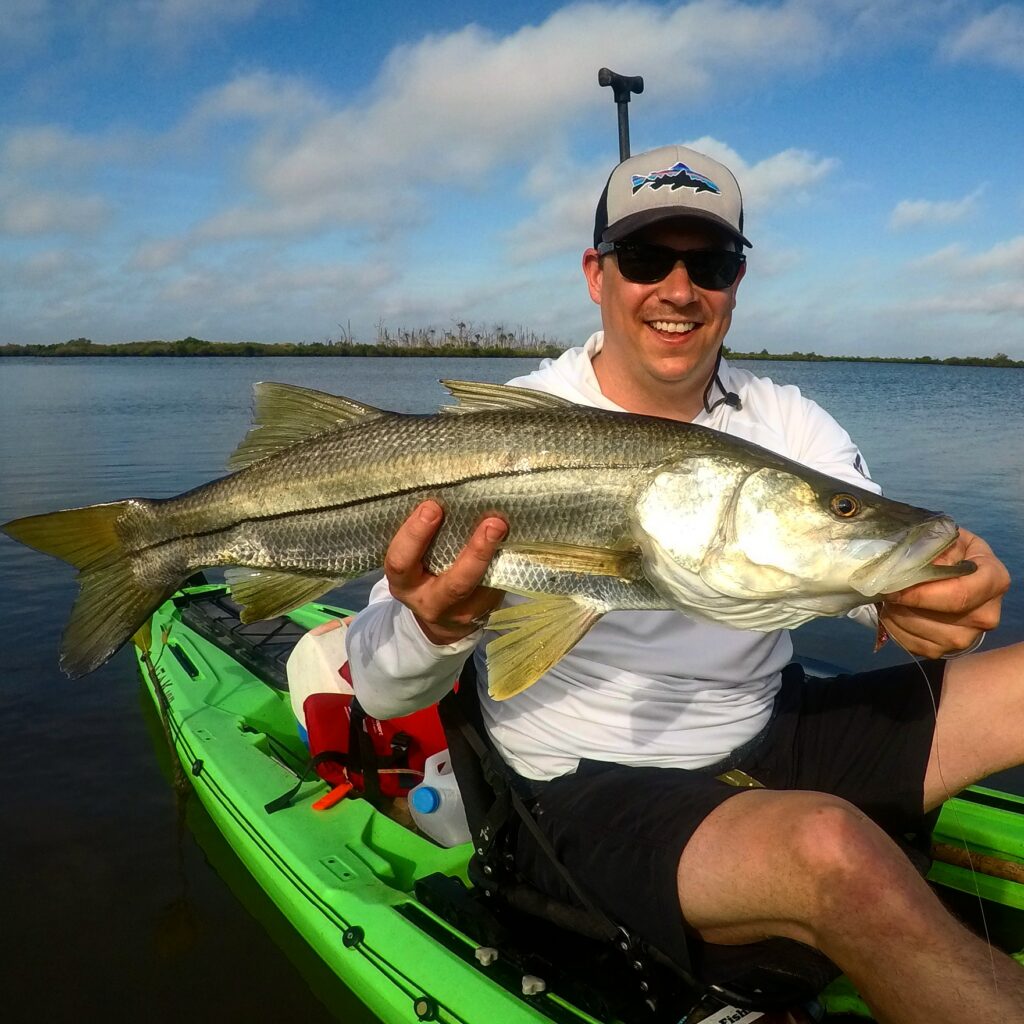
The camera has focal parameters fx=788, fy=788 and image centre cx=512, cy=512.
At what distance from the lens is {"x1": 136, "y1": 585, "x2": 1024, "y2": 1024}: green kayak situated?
2.79 meters

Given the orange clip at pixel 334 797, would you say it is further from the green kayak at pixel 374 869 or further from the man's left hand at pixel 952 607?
the man's left hand at pixel 952 607

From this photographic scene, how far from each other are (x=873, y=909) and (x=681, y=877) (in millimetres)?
506

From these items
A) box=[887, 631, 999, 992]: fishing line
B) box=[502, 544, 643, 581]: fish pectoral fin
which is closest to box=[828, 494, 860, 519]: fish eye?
box=[887, 631, 999, 992]: fishing line

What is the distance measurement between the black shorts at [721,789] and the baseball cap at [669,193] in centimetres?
189

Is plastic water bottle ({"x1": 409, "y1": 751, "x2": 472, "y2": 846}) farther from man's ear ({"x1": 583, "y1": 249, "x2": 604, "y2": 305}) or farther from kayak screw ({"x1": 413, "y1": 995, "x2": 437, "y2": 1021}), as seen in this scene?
man's ear ({"x1": 583, "y1": 249, "x2": 604, "y2": 305})

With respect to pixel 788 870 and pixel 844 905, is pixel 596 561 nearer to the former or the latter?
pixel 788 870

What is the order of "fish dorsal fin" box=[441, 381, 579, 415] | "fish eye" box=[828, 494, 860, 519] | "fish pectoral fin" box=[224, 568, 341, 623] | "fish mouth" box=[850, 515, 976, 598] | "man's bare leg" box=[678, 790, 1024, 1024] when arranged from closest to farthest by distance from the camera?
"man's bare leg" box=[678, 790, 1024, 1024]
"fish mouth" box=[850, 515, 976, 598]
"fish eye" box=[828, 494, 860, 519]
"fish dorsal fin" box=[441, 381, 579, 415]
"fish pectoral fin" box=[224, 568, 341, 623]

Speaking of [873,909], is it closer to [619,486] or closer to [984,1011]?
[984,1011]

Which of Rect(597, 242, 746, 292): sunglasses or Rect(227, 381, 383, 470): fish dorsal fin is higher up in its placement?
Rect(597, 242, 746, 292): sunglasses

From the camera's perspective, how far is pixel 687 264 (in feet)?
10.3

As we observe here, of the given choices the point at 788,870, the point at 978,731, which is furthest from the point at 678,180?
the point at 788,870

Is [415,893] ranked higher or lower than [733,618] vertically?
lower

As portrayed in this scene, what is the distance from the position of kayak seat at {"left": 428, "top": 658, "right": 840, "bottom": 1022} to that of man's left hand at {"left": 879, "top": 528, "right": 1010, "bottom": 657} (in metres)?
0.95

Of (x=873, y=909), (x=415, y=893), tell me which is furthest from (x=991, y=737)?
(x=415, y=893)
